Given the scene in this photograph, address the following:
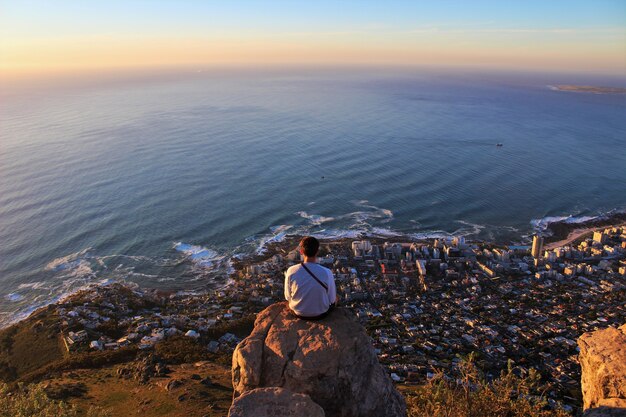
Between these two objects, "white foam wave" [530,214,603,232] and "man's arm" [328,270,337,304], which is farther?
"white foam wave" [530,214,603,232]

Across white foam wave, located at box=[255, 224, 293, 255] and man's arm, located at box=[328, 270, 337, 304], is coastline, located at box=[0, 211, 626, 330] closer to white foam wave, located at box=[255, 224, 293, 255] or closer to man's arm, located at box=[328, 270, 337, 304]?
white foam wave, located at box=[255, 224, 293, 255]

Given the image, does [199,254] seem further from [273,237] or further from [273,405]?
[273,405]

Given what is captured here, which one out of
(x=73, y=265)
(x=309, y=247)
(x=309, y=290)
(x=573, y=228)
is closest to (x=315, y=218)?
(x=73, y=265)

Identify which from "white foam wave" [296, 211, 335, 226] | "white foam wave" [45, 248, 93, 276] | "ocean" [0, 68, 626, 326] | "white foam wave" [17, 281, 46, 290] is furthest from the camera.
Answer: "white foam wave" [296, 211, 335, 226]

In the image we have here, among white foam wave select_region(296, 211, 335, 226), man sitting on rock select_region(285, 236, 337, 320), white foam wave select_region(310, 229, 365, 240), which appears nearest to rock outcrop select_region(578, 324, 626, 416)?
man sitting on rock select_region(285, 236, 337, 320)

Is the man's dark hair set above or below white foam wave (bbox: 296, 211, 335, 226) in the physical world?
above

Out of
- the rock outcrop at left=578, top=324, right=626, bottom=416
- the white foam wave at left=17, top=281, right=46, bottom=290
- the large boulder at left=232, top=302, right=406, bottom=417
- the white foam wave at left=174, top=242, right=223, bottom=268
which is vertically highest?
the large boulder at left=232, top=302, right=406, bottom=417

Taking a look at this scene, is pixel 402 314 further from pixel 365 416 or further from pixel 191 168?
pixel 191 168
